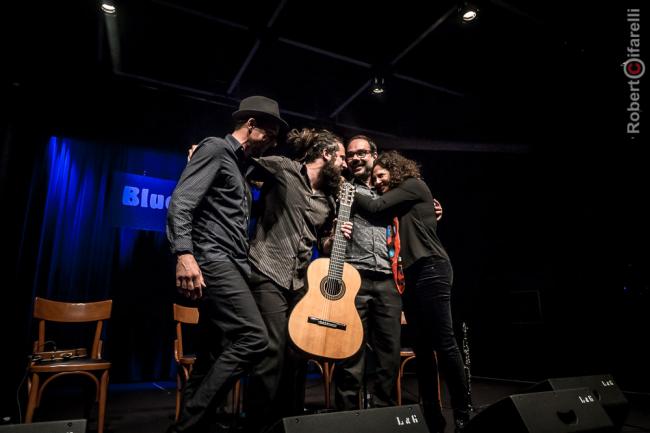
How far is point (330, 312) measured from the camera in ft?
7.18

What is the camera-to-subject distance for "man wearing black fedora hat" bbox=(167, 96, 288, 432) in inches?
69.2

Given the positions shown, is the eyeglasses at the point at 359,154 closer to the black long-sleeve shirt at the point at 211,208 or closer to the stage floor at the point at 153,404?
the black long-sleeve shirt at the point at 211,208

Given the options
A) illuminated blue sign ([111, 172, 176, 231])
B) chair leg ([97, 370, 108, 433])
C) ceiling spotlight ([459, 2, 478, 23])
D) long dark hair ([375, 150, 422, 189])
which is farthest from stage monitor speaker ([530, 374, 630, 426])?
illuminated blue sign ([111, 172, 176, 231])

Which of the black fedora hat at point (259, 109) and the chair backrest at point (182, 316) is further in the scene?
the chair backrest at point (182, 316)

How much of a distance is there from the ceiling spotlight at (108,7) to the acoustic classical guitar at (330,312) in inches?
123

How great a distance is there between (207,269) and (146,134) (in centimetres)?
420

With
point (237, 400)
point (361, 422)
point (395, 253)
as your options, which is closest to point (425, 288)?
point (395, 253)

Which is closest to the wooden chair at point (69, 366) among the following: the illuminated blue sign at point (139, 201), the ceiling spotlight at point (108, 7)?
the illuminated blue sign at point (139, 201)

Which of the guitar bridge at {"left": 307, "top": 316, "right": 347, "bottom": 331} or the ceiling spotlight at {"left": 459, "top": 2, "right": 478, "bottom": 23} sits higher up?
the ceiling spotlight at {"left": 459, "top": 2, "right": 478, "bottom": 23}

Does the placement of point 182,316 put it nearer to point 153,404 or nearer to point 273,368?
point 153,404

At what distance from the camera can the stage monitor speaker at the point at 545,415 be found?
137cm

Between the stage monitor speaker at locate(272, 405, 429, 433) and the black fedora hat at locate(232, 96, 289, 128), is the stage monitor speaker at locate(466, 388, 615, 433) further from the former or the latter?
the black fedora hat at locate(232, 96, 289, 128)

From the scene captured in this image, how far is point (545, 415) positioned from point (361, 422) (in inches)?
29.9

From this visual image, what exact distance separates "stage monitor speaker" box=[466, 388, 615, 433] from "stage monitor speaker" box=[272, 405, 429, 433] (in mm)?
340
